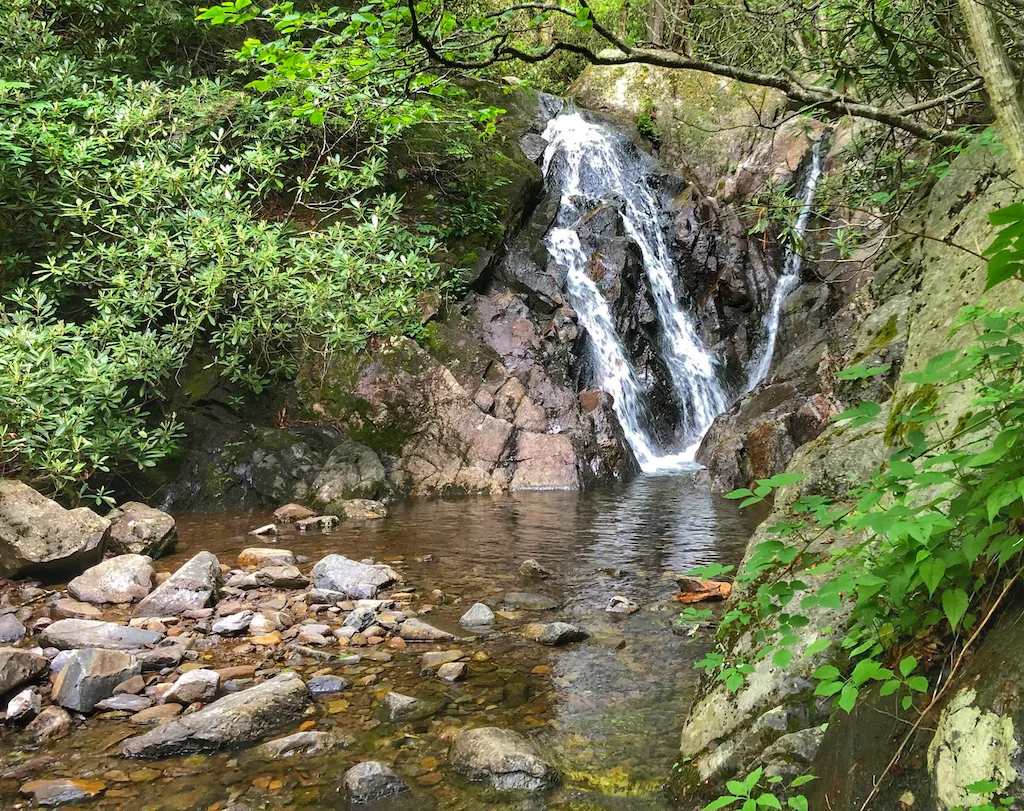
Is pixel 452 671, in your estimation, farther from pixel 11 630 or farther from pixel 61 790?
pixel 11 630

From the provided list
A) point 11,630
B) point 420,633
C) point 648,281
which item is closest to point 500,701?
point 420,633

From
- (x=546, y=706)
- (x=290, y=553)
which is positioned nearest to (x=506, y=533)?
(x=290, y=553)

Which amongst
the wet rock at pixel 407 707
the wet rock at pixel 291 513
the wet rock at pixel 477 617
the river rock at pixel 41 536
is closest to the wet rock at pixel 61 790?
the wet rock at pixel 407 707

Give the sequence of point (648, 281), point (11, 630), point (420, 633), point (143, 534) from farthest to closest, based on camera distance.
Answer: point (648, 281) → point (143, 534) → point (420, 633) → point (11, 630)

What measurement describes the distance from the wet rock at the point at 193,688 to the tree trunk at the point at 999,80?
4390 mm

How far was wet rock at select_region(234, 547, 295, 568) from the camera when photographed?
6.74 m

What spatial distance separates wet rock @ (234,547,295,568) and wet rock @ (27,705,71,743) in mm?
2916

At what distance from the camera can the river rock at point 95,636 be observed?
4.59 metres

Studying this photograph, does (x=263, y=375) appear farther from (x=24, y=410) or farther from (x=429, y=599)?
(x=429, y=599)

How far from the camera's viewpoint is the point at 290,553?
23.4 feet

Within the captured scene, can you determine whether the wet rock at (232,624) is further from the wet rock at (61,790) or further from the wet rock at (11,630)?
the wet rock at (61,790)

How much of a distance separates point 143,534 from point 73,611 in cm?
192

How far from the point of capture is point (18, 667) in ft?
12.9

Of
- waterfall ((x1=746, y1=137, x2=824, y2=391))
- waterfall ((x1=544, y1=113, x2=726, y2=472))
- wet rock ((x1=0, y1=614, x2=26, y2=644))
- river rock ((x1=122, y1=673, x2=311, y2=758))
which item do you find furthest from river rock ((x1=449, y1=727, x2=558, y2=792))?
waterfall ((x1=746, y1=137, x2=824, y2=391))
